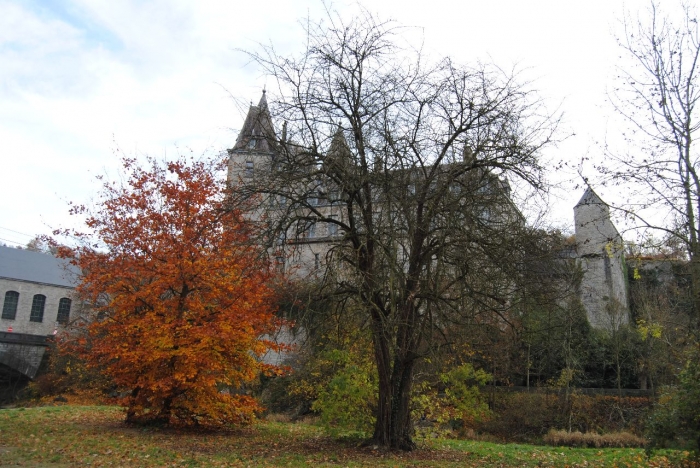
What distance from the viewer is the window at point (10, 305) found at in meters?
47.9

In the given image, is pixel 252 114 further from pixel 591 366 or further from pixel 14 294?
pixel 14 294

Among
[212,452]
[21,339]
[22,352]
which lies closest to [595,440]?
[212,452]

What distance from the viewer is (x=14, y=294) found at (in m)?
48.5

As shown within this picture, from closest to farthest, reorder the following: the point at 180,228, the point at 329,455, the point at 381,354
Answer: the point at 329,455 → the point at 381,354 → the point at 180,228

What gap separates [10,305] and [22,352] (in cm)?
835

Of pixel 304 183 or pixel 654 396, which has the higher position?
pixel 304 183

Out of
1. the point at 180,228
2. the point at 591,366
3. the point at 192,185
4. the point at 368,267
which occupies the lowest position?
the point at 591,366

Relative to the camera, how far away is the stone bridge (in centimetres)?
4116

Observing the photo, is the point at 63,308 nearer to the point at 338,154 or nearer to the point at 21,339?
the point at 21,339

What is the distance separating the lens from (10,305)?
4819 cm

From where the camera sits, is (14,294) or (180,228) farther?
(14,294)

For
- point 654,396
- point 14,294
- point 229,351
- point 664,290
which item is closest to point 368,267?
point 229,351

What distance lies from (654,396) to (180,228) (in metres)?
20.1

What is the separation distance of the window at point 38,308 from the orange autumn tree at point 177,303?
40.5 meters
